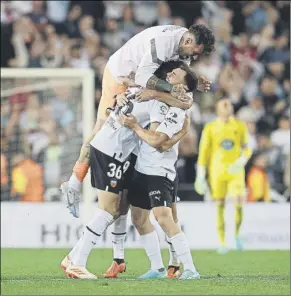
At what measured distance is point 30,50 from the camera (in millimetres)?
20766

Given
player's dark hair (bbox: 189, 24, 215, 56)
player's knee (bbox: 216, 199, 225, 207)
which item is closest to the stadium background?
player's knee (bbox: 216, 199, 225, 207)

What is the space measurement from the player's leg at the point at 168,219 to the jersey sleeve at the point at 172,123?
440mm

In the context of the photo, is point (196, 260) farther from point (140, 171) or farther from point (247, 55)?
point (247, 55)

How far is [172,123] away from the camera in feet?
34.4

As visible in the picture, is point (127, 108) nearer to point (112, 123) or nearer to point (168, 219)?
point (112, 123)

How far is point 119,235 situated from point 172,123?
1415mm

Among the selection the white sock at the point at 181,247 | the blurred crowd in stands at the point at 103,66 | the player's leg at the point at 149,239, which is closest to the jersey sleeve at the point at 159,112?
the player's leg at the point at 149,239

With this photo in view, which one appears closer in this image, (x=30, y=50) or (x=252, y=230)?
(x=252, y=230)

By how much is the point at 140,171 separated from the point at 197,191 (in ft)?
23.7

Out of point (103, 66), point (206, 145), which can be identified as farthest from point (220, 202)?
point (103, 66)

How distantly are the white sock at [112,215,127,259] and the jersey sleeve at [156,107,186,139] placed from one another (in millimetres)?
1178

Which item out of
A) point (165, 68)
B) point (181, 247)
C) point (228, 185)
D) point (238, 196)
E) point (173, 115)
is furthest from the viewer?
point (228, 185)

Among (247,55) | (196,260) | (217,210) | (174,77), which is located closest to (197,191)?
(217,210)

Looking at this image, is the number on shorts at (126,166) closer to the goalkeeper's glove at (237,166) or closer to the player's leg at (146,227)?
the player's leg at (146,227)
